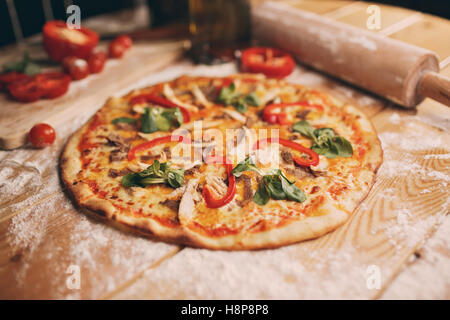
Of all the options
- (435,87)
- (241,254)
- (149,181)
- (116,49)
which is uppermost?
(435,87)

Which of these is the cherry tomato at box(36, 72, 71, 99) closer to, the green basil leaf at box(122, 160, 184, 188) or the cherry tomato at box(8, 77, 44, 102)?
the cherry tomato at box(8, 77, 44, 102)

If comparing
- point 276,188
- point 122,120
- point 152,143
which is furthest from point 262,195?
point 122,120

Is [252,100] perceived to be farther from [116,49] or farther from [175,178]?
[116,49]

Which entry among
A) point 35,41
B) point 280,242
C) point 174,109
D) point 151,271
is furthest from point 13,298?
point 35,41

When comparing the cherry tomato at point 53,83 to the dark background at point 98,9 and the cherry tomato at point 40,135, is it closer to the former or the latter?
the cherry tomato at point 40,135

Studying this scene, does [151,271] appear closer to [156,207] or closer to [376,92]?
[156,207]

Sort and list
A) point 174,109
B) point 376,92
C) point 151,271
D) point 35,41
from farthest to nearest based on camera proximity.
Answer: point 35,41
point 376,92
point 174,109
point 151,271

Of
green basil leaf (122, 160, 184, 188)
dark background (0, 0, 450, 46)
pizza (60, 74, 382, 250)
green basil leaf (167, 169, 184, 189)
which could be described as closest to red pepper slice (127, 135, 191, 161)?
pizza (60, 74, 382, 250)
